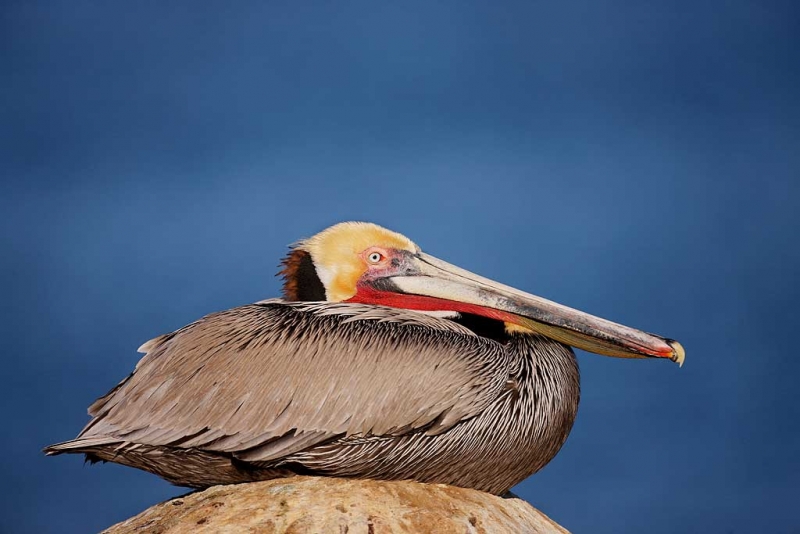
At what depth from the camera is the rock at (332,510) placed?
141 inches

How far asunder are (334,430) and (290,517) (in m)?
0.36

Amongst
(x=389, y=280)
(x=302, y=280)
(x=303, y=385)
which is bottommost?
(x=303, y=385)

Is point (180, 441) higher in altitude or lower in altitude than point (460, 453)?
lower

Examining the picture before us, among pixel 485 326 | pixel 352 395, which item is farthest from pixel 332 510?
pixel 485 326

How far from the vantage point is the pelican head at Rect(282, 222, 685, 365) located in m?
4.28

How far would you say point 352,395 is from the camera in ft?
12.2

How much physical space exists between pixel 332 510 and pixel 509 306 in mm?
1219

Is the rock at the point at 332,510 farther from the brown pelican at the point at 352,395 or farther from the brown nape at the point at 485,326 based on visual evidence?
the brown nape at the point at 485,326

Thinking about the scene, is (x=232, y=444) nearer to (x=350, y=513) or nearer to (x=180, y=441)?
(x=180, y=441)

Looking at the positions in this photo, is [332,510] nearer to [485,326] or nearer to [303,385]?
[303,385]

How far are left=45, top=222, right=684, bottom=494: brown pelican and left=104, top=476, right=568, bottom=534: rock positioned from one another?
0.19 feet

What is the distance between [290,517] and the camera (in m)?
3.59

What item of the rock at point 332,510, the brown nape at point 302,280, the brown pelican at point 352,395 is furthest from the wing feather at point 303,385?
the brown nape at point 302,280

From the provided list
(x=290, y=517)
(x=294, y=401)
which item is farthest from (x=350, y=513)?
(x=294, y=401)
